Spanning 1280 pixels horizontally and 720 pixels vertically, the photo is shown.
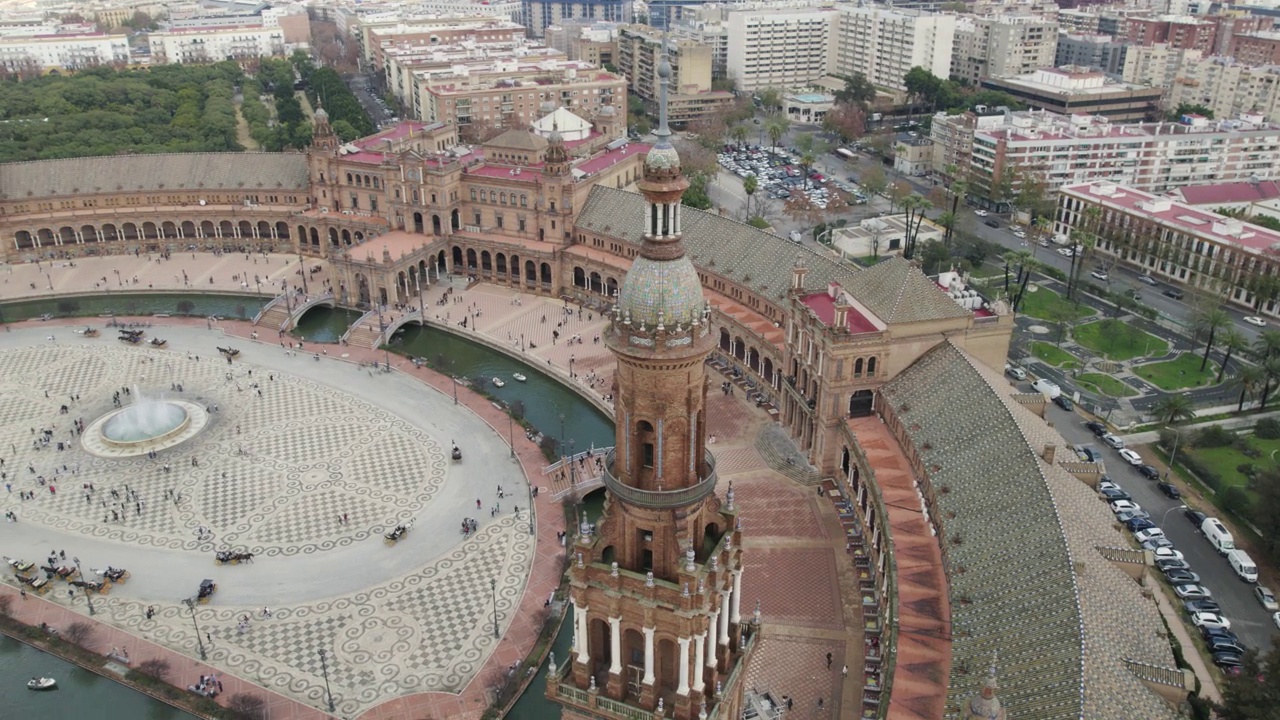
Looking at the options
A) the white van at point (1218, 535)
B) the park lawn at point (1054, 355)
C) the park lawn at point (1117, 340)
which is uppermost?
the park lawn at point (1117, 340)

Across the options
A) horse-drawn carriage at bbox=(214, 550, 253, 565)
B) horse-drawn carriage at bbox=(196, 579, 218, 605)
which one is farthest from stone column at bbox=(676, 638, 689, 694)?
horse-drawn carriage at bbox=(214, 550, 253, 565)

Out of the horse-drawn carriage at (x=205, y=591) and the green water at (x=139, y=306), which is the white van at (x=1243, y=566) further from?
the green water at (x=139, y=306)

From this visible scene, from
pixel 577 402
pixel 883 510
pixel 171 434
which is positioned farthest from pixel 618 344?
pixel 171 434

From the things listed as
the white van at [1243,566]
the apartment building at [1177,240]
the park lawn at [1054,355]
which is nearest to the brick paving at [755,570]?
the white van at [1243,566]

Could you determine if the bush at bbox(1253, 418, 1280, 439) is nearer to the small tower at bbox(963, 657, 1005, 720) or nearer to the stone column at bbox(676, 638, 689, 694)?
the small tower at bbox(963, 657, 1005, 720)

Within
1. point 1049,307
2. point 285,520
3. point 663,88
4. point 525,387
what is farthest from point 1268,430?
point 285,520

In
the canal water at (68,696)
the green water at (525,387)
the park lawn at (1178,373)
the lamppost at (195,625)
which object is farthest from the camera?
the park lawn at (1178,373)
